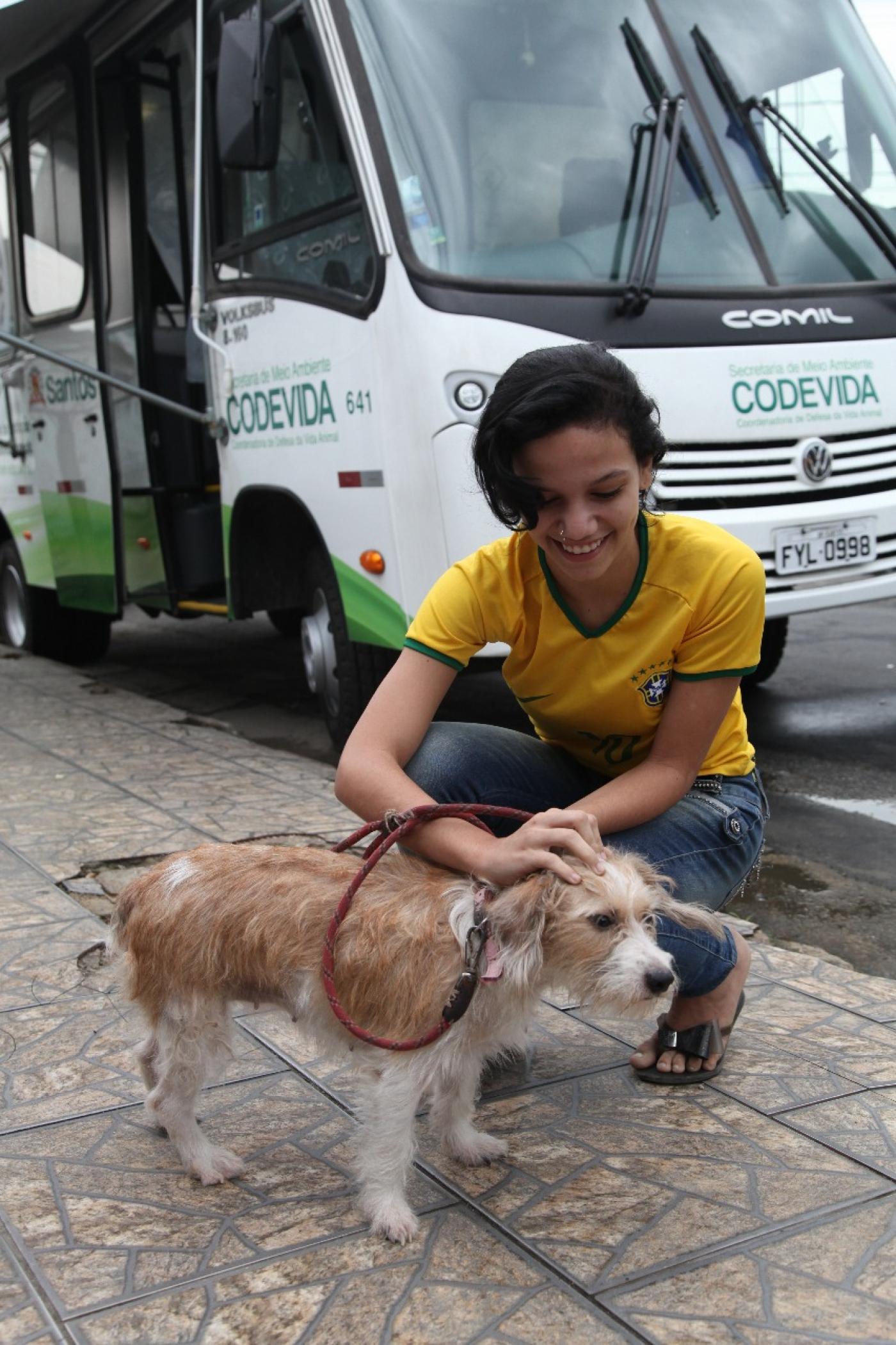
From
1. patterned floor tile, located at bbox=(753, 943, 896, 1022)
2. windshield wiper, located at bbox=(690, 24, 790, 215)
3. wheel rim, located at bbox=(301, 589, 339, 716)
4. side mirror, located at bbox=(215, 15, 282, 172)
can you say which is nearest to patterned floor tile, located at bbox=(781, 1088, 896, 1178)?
patterned floor tile, located at bbox=(753, 943, 896, 1022)

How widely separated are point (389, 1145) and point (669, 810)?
96 cm

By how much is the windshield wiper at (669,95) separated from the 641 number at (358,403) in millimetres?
1553

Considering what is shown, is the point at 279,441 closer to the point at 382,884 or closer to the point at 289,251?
the point at 289,251

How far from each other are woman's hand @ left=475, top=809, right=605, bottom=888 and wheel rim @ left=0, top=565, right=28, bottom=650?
7530mm

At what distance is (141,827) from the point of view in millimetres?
4828

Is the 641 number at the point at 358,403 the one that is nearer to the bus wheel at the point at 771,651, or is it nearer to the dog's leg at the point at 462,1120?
the bus wheel at the point at 771,651

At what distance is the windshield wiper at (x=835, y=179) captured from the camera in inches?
218

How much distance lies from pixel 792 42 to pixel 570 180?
1.34m

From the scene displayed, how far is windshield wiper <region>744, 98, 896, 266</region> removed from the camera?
5531 mm

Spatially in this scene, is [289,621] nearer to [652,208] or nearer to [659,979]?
[652,208]

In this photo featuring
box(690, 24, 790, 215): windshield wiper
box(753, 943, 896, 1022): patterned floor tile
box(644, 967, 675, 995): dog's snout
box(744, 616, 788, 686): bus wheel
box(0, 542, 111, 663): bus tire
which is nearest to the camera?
box(644, 967, 675, 995): dog's snout

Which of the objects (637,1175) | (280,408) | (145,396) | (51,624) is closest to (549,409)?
(637,1175)

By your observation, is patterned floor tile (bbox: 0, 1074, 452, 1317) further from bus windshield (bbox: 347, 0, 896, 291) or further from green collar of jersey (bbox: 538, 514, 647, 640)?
bus windshield (bbox: 347, 0, 896, 291)

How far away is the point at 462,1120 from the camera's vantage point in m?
2.56
